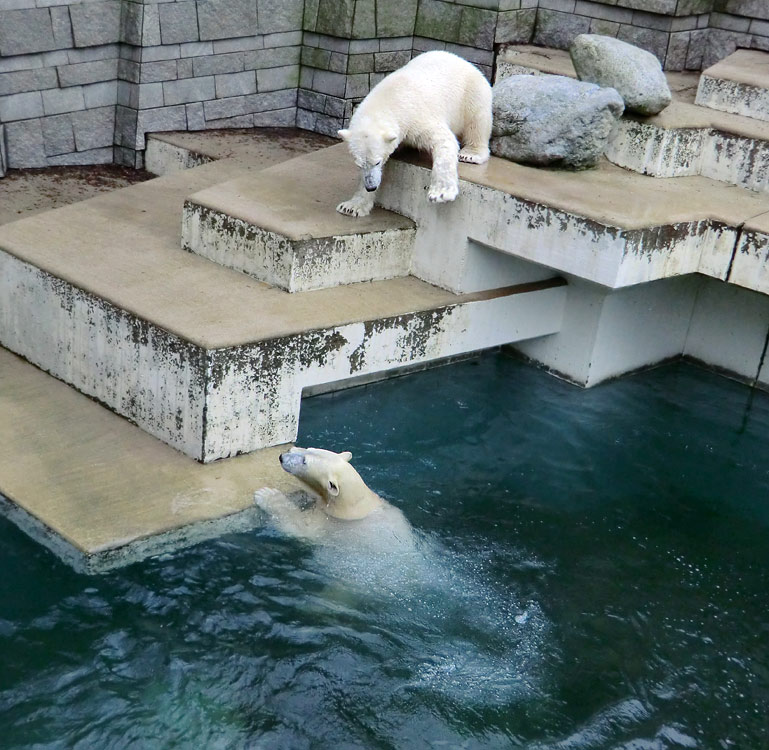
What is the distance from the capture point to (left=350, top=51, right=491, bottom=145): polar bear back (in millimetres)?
6301

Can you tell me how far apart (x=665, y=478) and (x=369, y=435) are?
Result: 1.63 m

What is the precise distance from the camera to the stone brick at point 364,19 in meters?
9.04

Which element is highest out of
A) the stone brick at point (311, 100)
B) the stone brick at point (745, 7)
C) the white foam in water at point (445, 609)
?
the stone brick at point (745, 7)

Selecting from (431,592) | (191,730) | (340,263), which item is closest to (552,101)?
(340,263)

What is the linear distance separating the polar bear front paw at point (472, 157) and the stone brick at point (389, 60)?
9.48 feet

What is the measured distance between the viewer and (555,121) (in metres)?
6.79

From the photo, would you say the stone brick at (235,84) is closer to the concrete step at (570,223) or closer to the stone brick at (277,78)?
the stone brick at (277,78)

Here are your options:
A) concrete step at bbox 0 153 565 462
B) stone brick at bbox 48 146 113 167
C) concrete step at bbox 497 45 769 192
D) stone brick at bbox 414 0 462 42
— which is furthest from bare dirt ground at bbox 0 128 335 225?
concrete step at bbox 497 45 769 192

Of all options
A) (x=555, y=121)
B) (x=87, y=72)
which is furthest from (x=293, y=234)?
(x=87, y=72)

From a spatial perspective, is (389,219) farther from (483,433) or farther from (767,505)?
(767,505)

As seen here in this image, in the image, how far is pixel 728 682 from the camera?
4.33 metres

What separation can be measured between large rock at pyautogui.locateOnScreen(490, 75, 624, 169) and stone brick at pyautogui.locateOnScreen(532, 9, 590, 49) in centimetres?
261

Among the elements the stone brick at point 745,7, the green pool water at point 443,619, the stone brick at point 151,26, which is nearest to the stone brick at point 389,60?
the stone brick at point 151,26

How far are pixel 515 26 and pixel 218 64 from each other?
2.57 metres
